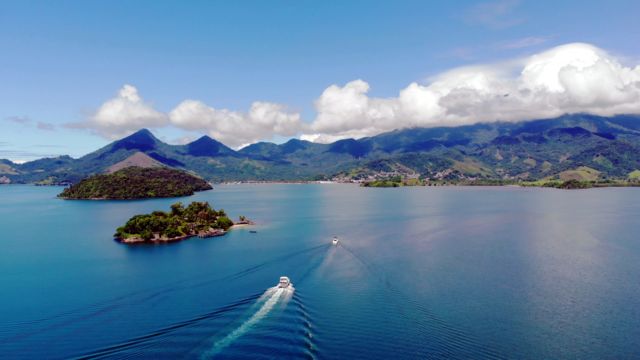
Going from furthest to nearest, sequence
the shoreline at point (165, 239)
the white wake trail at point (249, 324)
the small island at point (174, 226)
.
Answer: the small island at point (174, 226) → the shoreline at point (165, 239) → the white wake trail at point (249, 324)

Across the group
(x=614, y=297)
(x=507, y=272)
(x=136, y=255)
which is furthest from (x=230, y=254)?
(x=614, y=297)

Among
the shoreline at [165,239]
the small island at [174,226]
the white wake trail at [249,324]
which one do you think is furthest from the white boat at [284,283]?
the small island at [174,226]

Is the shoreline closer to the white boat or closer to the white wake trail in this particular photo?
the white boat

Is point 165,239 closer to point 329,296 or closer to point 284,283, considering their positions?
point 284,283

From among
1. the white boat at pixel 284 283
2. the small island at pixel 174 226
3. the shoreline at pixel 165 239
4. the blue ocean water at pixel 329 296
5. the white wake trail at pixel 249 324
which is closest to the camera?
the white wake trail at pixel 249 324

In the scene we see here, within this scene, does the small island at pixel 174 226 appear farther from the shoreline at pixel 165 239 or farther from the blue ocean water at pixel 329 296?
the blue ocean water at pixel 329 296

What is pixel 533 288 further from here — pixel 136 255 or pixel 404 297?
pixel 136 255
